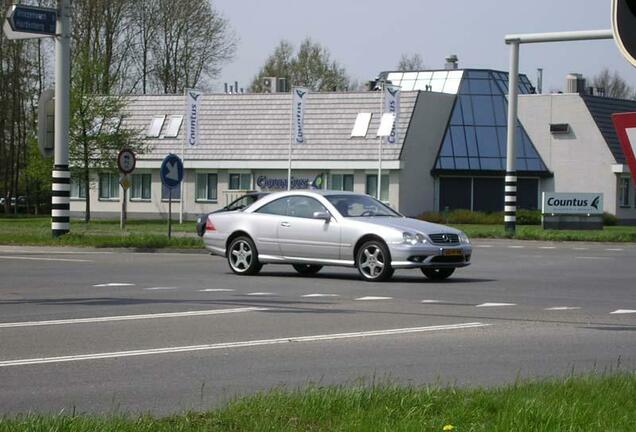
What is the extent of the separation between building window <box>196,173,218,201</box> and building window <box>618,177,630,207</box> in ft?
71.7

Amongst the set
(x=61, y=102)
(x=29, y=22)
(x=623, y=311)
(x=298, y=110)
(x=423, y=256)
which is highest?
(x=29, y=22)

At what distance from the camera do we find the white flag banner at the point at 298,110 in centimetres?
5706

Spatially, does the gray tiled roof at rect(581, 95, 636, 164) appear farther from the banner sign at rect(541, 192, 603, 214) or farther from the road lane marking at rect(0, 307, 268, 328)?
the road lane marking at rect(0, 307, 268, 328)

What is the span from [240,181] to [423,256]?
46.2m

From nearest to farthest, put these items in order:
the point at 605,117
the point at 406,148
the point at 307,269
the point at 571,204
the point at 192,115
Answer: the point at 307,269
the point at 571,204
the point at 192,115
the point at 406,148
the point at 605,117

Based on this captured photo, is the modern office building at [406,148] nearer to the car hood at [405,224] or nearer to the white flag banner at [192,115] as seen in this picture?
the white flag banner at [192,115]

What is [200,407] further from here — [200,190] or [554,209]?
[200,190]

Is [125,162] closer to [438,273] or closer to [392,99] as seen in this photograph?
[438,273]

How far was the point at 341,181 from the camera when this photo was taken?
63.2m

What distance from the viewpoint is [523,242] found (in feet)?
128

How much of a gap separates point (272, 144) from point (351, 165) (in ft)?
16.6

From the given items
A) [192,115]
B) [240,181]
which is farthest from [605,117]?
[192,115]

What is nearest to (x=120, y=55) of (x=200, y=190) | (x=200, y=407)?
(x=200, y=190)

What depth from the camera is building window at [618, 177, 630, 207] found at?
6353 centimetres
